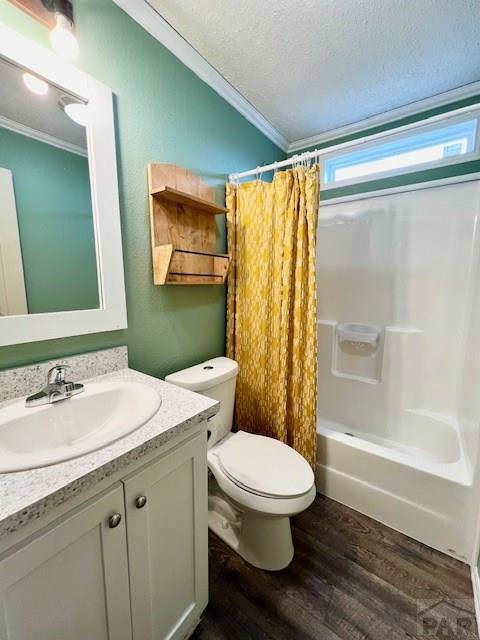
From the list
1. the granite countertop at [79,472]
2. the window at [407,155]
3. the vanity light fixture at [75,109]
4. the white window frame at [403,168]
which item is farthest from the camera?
the window at [407,155]

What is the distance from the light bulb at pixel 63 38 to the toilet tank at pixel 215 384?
1.25m

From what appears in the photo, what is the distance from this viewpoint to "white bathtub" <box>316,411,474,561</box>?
125 centimetres

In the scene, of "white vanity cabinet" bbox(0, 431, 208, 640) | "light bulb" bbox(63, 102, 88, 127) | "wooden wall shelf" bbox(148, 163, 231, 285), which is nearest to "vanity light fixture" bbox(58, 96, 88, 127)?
"light bulb" bbox(63, 102, 88, 127)

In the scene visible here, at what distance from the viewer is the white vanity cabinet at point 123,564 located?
0.51 m

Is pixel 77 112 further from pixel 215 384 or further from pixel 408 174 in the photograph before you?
pixel 408 174

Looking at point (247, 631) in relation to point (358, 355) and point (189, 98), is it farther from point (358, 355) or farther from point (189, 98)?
point (189, 98)

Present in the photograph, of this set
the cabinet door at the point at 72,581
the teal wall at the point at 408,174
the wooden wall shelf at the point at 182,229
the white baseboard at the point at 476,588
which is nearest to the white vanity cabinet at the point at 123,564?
the cabinet door at the point at 72,581

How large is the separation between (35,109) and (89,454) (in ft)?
3.64

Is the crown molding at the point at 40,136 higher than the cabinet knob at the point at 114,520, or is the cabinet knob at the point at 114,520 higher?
the crown molding at the point at 40,136

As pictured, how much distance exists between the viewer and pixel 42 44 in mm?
891

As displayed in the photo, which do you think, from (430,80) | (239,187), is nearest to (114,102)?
(239,187)

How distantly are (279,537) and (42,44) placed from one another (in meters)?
2.06

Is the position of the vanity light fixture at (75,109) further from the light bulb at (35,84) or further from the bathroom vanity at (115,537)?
the bathroom vanity at (115,537)

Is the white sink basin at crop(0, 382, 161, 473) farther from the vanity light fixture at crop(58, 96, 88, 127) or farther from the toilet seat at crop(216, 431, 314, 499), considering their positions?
the vanity light fixture at crop(58, 96, 88, 127)
